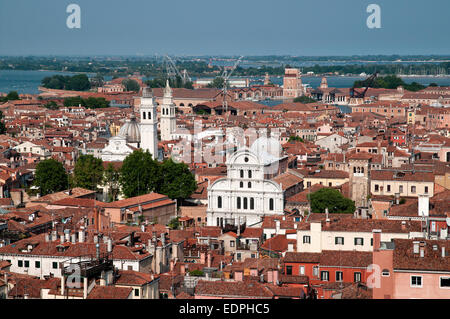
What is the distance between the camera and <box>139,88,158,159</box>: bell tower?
76.0 ft

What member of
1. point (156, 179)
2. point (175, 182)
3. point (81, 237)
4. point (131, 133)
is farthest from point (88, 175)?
point (81, 237)

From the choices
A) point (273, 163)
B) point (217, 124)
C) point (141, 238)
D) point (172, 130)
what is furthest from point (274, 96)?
point (141, 238)

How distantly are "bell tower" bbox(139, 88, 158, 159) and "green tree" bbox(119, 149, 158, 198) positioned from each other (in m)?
4.41

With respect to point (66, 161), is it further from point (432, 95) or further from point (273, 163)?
point (432, 95)

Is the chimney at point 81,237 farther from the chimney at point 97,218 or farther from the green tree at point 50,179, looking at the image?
the green tree at point 50,179

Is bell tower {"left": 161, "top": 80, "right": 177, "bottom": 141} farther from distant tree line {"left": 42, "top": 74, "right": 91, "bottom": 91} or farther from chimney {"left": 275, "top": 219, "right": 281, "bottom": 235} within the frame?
distant tree line {"left": 42, "top": 74, "right": 91, "bottom": 91}

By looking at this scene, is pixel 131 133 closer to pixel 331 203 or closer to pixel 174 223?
pixel 174 223

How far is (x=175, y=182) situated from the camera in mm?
18094

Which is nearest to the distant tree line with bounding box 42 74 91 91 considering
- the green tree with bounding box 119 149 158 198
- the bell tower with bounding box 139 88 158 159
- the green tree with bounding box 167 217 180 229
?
the bell tower with bounding box 139 88 158 159

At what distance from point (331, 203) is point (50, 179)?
7007 millimetres

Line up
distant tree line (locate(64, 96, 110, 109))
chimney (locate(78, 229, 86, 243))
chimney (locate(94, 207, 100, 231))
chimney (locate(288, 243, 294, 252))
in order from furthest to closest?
distant tree line (locate(64, 96, 110, 109))
chimney (locate(94, 207, 100, 231))
chimney (locate(288, 243, 294, 252))
chimney (locate(78, 229, 86, 243))

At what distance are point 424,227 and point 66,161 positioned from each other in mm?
16640

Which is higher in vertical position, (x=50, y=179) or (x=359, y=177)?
(x=359, y=177)

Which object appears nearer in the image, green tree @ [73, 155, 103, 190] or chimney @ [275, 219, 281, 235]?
chimney @ [275, 219, 281, 235]
